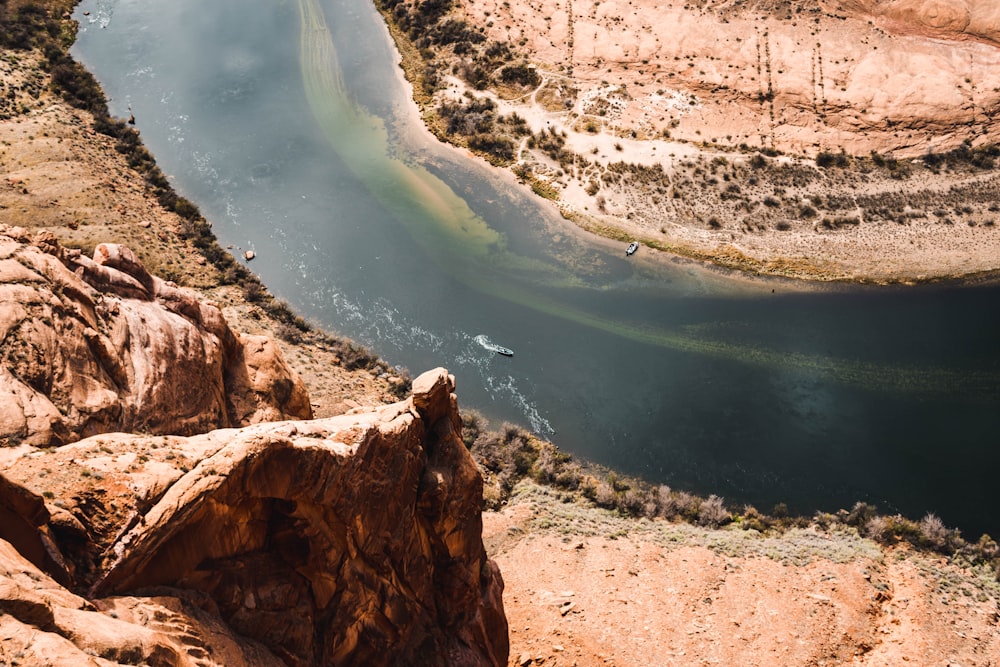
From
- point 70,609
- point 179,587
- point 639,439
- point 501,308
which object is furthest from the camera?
point 501,308

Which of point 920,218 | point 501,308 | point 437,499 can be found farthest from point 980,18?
point 437,499

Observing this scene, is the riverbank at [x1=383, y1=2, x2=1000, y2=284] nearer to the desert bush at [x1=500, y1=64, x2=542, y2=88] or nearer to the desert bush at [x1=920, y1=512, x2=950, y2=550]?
the desert bush at [x1=500, y1=64, x2=542, y2=88]

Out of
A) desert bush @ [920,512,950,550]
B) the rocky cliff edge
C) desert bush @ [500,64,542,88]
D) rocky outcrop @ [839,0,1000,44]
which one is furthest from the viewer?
desert bush @ [500,64,542,88]

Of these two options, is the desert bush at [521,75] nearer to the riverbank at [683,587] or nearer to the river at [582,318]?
the river at [582,318]

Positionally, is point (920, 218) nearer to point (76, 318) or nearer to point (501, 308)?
point (501, 308)

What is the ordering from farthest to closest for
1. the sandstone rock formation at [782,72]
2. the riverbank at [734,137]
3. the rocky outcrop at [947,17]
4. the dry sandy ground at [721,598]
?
the rocky outcrop at [947,17], the sandstone rock formation at [782,72], the riverbank at [734,137], the dry sandy ground at [721,598]

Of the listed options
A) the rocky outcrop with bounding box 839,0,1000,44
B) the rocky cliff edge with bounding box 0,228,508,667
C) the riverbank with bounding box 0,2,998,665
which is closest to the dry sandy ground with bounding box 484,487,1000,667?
the riverbank with bounding box 0,2,998,665

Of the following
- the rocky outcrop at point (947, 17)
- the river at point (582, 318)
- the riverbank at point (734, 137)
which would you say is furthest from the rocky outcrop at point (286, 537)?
the rocky outcrop at point (947, 17)
